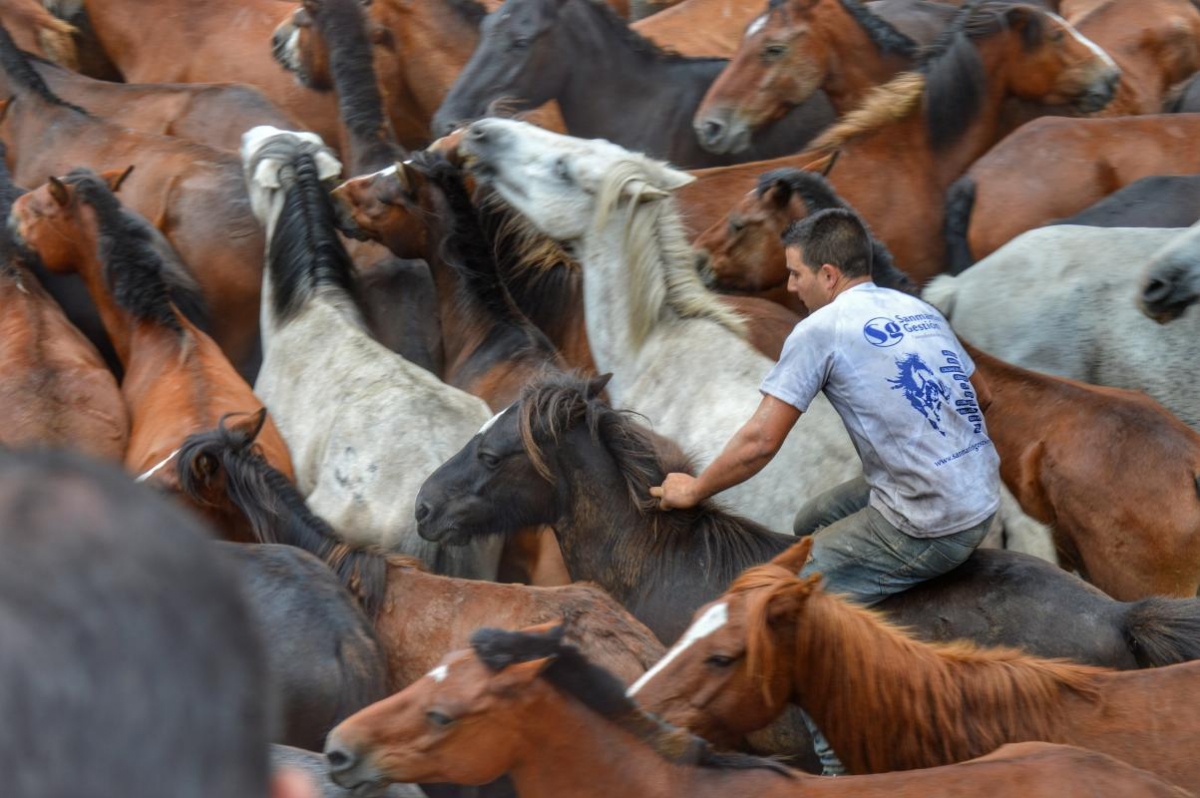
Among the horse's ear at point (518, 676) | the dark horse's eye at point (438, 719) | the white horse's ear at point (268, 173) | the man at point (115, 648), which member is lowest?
the white horse's ear at point (268, 173)

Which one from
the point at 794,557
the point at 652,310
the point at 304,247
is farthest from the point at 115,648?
the point at 304,247

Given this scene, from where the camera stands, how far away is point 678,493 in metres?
4.16

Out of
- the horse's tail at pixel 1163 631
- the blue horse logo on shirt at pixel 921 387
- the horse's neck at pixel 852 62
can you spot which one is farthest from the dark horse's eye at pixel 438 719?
the horse's neck at pixel 852 62

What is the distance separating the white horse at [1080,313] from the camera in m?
5.46

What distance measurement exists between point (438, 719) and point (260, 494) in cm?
177

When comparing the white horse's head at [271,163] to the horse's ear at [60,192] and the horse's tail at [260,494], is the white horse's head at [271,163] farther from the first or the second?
the horse's tail at [260,494]

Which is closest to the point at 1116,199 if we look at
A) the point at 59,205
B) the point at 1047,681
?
the point at 1047,681

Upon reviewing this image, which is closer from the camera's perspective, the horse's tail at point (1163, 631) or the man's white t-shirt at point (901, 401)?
the horse's tail at point (1163, 631)

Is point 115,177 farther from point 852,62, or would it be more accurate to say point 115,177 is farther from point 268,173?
point 852,62

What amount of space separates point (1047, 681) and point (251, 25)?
291 inches

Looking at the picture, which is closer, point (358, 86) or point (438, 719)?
point (438, 719)

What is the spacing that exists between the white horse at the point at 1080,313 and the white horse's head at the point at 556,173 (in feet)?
4.41

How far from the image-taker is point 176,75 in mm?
9211

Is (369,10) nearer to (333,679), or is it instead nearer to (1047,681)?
(333,679)
